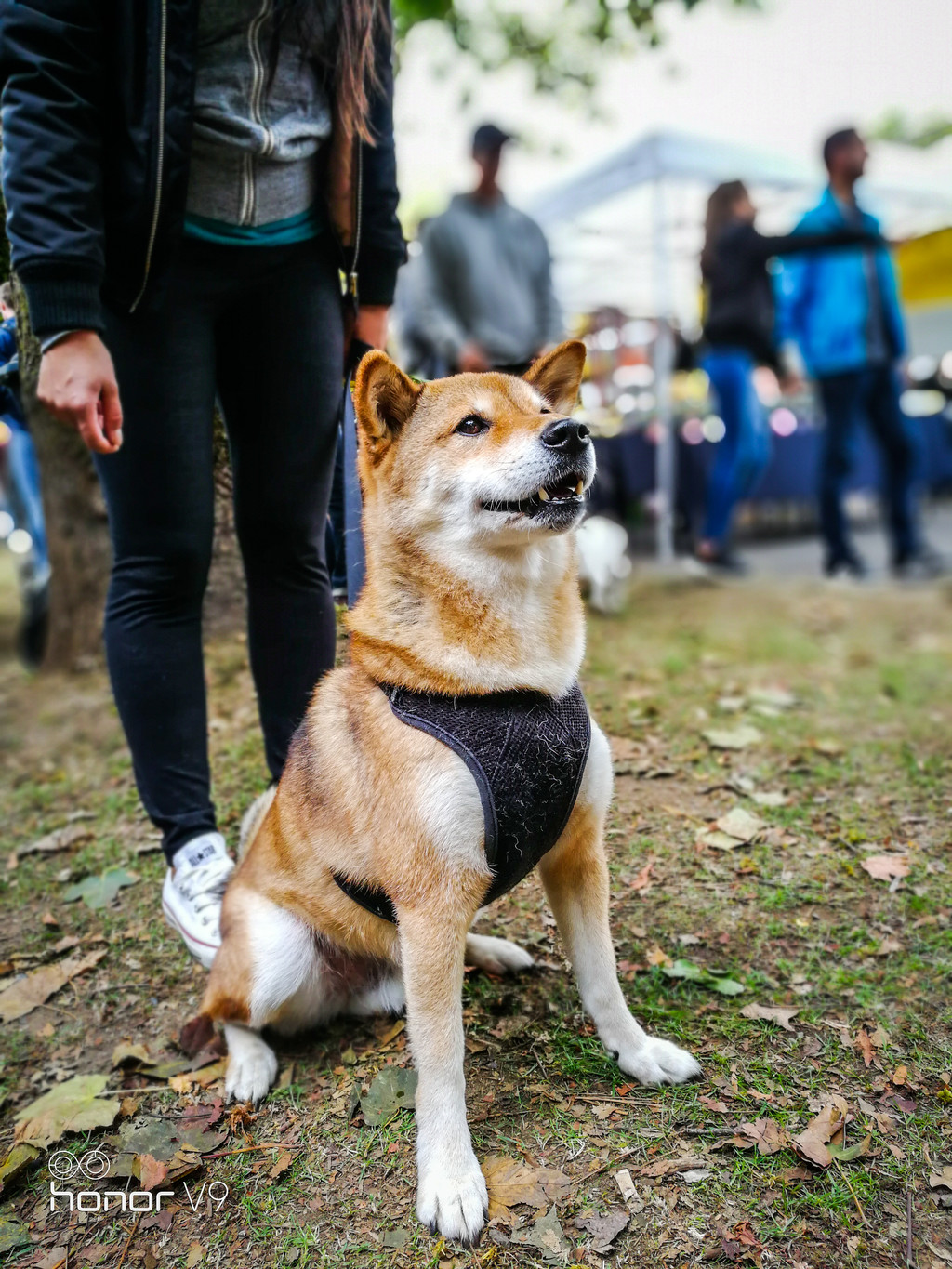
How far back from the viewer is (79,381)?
Answer: 192 cm

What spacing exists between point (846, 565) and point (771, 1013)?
5.50 metres

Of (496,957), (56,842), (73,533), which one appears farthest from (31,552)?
(496,957)

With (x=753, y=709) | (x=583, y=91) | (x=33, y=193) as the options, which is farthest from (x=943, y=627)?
(x=583, y=91)

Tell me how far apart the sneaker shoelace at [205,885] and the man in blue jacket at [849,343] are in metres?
5.65

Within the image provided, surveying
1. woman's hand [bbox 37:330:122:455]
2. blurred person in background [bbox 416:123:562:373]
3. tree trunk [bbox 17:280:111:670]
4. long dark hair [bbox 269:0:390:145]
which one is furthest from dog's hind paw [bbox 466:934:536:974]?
blurred person in background [bbox 416:123:562:373]

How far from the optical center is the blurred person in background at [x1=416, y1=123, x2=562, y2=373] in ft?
16.4

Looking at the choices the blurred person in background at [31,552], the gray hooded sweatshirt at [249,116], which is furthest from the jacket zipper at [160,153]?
the blurred person in background at [31,552]

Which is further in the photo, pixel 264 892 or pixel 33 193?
pixel 264 892

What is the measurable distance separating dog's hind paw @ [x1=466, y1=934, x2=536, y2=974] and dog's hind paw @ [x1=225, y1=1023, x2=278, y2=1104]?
1.83ft

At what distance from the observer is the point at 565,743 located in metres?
1.81

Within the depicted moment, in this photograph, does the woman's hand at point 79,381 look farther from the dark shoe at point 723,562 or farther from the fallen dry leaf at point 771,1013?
the dark shoe at point 723,562

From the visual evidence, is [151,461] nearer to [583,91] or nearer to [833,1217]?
[833,1217]

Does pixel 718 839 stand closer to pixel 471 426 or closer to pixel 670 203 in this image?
pixel 471 426

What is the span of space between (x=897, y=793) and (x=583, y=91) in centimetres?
882
